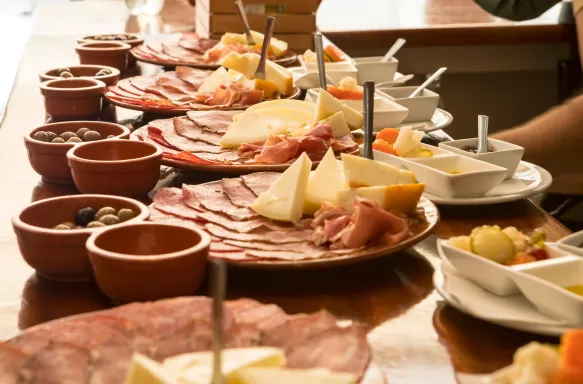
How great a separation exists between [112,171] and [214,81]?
2.84 feet

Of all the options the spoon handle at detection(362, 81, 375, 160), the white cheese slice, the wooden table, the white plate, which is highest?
the spoon handle at detection(362, 81, 375, 160)

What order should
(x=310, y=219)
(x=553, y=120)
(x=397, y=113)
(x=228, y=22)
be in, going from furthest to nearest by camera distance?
(x=228, y=22), (x=553, y=120), (x=397, y=113), (x=310, y=219)

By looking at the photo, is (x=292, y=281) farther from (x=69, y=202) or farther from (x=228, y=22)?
(x=228, y=22)

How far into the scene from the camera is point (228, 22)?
134 inches

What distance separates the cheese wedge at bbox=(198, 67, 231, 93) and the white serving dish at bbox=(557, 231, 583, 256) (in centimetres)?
132

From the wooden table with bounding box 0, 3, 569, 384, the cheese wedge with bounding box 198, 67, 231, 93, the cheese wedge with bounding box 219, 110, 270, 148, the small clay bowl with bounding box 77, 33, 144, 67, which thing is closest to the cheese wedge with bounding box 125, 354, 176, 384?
the wooden table with bounding box 0, 3, 569, 384

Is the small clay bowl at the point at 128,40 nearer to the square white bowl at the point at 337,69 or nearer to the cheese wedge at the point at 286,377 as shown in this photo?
the square white bowl at the point at 337,69

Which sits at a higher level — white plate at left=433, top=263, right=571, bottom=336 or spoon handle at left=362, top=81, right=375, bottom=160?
spoon handle at left=362, top=81, right=375, bottom=160

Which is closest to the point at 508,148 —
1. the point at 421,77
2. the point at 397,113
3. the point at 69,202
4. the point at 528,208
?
the point at 528,208

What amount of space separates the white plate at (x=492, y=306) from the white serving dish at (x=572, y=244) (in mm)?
111

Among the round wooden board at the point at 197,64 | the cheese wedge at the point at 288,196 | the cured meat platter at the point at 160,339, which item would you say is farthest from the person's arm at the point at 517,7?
the cured meat platter at the point at 160,339

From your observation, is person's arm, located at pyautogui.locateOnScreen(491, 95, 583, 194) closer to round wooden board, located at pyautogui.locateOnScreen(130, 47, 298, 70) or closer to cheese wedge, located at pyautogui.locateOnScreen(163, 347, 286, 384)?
round wooden board, located at pyautogui.locateOnScreen(130, 47, 298, 70)

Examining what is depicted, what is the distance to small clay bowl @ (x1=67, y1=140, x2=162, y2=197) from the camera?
62.6 inches

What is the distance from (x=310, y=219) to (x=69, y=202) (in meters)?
0.38
